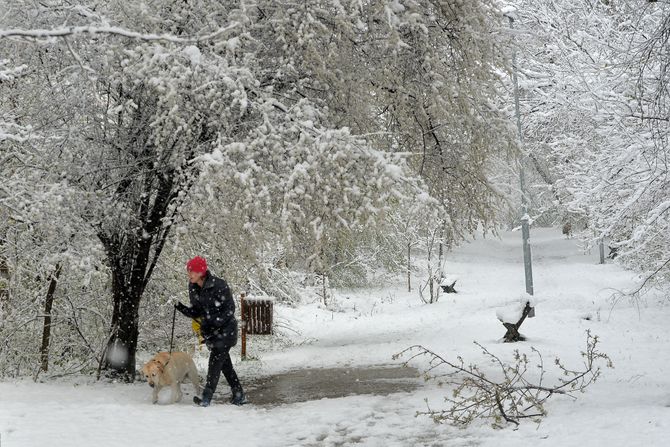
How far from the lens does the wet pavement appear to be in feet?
29.7

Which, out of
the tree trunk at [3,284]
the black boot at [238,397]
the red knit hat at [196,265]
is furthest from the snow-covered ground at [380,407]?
the red knit hat at [196,265]

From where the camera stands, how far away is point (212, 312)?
8.30 meters

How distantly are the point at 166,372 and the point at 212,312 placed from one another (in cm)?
85

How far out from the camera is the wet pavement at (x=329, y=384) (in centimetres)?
905

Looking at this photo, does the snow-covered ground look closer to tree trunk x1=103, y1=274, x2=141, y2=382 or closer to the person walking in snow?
tree trunk x1=103, y1=274, x2=141, y2=382

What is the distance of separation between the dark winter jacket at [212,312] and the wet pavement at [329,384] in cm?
98

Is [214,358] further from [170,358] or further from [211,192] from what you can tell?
Answer: [211,192]

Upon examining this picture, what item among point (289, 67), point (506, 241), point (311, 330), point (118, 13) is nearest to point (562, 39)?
point (311, 330)

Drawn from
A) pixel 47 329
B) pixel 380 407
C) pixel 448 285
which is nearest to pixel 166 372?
pixel 380 407

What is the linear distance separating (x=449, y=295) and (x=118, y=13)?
68.0 ft

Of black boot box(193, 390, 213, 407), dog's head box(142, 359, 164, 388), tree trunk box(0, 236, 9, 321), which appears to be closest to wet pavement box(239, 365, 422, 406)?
black boot box(193, 390, 213, 407)

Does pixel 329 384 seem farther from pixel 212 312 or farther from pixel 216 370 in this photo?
pixel 212 312

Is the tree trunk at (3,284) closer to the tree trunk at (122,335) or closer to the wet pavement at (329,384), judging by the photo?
the tree trunk at (122,335)

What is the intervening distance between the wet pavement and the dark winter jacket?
983mm
